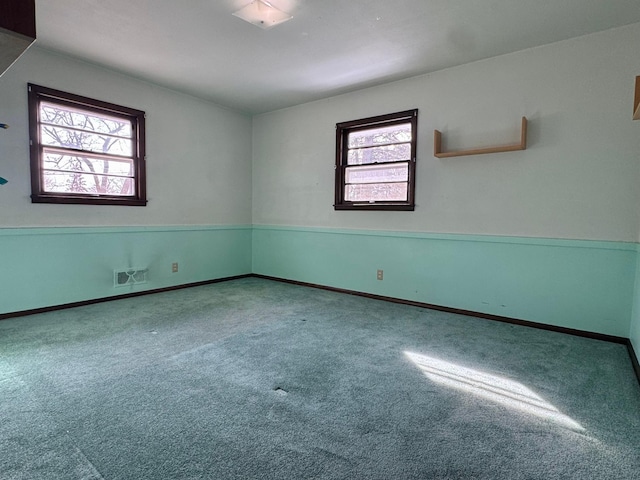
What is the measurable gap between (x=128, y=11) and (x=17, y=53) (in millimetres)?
2552

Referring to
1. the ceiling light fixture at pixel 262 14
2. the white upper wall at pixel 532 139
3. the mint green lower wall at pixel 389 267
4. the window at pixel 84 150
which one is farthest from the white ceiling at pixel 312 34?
the mint green lower wall at pixel 389 267

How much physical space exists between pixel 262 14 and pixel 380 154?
2.17 metres

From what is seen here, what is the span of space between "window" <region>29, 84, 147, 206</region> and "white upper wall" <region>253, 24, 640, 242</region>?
263cm

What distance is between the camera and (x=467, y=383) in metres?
2.20

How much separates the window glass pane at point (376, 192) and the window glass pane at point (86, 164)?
108 inches

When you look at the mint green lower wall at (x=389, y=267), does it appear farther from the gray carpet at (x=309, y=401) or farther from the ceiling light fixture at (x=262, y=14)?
the ceiling light fixture at (x=262, y=14)

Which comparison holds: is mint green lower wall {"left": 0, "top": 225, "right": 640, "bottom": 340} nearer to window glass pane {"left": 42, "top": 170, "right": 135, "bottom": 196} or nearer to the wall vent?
the wall vent

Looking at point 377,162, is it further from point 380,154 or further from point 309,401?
point 309,401

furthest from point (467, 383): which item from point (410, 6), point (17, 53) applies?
point (410, 6)

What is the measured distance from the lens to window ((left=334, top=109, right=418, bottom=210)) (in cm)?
414

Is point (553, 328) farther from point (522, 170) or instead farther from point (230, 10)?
point (230, 10)

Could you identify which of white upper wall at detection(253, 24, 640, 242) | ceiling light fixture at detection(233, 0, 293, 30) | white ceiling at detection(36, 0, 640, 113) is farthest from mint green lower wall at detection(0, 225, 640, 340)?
ceiling light fixture at detection(233, 0, 293, 30)

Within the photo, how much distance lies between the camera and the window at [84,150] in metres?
3.49

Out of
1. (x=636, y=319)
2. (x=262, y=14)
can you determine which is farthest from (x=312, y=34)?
(x=636, y=319)
